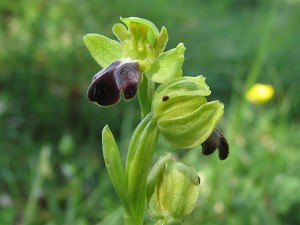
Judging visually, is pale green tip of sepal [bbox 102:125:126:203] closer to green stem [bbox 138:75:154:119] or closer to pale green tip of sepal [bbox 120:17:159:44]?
green stem [bbox 138:75:154:119]

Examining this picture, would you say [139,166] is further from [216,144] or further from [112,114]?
[112,114]

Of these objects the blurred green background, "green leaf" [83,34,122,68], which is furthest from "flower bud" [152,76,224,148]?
the blurred green background

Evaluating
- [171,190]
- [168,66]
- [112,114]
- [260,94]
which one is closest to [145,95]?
[168,66]

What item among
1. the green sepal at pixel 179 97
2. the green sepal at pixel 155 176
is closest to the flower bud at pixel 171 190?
the green sepal at pixel 155 176

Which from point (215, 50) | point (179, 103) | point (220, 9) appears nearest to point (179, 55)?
point (179, 103)

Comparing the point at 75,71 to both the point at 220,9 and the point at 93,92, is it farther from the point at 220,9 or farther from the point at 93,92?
the point at 93,92

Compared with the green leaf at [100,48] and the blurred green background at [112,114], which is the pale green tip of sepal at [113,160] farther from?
the blurred green background at [112,114]
